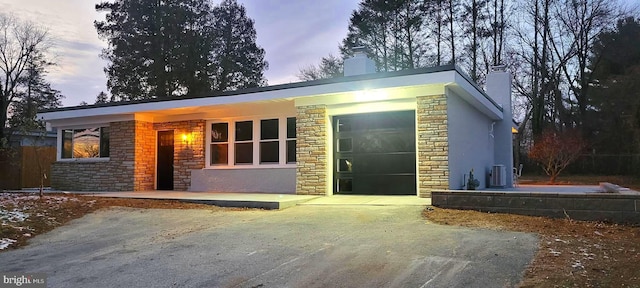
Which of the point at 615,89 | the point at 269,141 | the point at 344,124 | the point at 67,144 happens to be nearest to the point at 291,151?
the point at 269,141

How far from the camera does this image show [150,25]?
2953 cm

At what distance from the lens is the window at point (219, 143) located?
13.8 metres

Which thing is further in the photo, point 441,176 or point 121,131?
point 121,131

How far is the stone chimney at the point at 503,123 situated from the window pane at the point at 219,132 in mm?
9584

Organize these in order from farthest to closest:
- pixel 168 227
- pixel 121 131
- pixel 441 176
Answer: pixel 121 131
pixel 441 176
pixel 168 227

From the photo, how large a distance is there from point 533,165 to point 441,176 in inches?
Answer: 823

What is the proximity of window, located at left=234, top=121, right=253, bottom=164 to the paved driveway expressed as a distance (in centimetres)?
532

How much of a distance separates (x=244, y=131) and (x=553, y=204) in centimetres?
886

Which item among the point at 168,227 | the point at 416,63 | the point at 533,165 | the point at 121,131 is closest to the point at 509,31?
the point at 416,63

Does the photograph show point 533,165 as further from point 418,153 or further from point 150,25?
point 150,25

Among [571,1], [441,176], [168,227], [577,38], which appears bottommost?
[168,227]

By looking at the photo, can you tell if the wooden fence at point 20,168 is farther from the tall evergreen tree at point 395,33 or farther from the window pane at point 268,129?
the tall evergreen tree at point 395,33

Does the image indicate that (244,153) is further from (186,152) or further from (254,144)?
(186,152)

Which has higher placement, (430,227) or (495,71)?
(495,71)
